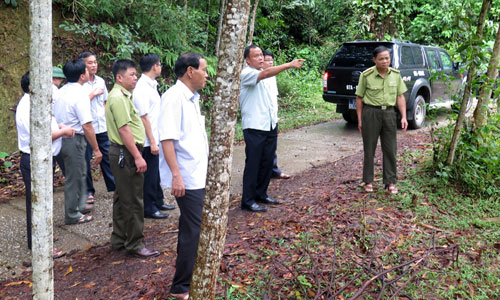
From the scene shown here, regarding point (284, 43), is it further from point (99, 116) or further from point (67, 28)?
point (99, 116)

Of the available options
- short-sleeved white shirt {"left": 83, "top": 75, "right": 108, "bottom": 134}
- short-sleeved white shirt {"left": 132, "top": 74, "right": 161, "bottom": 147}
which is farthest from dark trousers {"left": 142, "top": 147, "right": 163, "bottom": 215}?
short-sleeved white shirt {"left": 83, "top": 75, "right": 108, "bottom": 134}

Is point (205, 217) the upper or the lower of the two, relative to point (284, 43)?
lower

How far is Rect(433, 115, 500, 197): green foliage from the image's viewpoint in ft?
17.9

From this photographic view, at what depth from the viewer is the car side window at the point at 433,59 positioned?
10531mm

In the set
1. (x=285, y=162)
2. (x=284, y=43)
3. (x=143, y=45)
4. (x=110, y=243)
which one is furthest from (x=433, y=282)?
(x=284, y=43)

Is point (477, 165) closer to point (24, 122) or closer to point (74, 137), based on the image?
point (74, 137)

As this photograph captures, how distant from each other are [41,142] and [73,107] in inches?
108

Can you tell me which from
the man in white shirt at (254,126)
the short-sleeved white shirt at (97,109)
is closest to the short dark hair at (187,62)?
the man in white shirt at (254,126)

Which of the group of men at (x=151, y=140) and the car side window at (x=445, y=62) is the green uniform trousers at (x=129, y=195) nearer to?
the group of men at (x=151, y=140)

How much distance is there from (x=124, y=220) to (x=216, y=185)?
6.56 feet

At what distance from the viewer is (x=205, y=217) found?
2.71 meters

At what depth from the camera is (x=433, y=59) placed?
10.8 metres

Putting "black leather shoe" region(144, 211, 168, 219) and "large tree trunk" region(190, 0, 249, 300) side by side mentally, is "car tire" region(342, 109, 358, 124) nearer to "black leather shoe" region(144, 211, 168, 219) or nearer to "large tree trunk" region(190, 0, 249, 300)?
"black leather shoe" region(144, 211, 168, 219)

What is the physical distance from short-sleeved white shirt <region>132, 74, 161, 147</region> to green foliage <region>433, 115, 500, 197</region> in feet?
12.4
